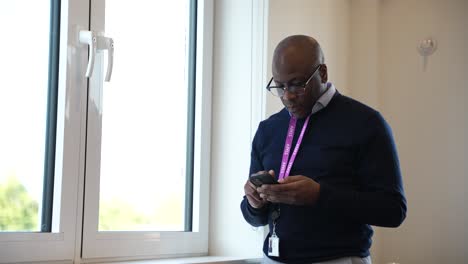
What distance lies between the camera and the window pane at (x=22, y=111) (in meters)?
2.03

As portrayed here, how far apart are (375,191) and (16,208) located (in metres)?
1.08

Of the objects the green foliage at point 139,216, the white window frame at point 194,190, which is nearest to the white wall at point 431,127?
the white window frame at point 194,190

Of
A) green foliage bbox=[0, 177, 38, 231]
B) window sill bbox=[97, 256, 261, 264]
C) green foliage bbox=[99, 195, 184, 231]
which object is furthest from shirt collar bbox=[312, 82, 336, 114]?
green foliage bbox=[0, 177, 38, 231]

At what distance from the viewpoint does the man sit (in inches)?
75.7

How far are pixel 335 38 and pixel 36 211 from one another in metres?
1.69

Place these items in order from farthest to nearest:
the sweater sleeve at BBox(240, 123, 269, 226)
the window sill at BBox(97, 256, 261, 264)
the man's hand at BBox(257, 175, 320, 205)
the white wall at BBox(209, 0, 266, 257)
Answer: the white wall at BBox(209, 0, 266, 257), the window sill at BBox(97, 256, 261, 264), the sweater sleeve at BBox(240, 123, 269, 226), the man's hand at BBox(257, 175, 320, 205)

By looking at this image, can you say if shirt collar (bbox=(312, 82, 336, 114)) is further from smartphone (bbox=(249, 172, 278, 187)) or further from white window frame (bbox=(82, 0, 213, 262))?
white window frame (bbox=(82, 0, 213, 262))

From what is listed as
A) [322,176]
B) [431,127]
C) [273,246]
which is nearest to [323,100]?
[322,176]

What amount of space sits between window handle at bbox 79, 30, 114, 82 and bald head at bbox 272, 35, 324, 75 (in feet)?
1.79

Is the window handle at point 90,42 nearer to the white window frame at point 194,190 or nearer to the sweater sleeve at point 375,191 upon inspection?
the white window frame at point 194,190

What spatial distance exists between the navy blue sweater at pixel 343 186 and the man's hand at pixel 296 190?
0.03m

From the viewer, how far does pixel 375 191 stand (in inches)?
77.0

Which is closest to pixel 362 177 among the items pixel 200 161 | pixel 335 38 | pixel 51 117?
pixel 200 161

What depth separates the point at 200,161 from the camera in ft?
8.70
